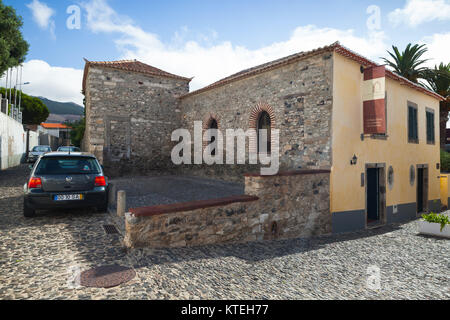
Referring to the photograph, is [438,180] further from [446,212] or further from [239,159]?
[239,159]

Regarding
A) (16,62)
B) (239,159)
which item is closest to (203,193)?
(239,159)

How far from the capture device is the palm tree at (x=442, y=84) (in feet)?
53.8

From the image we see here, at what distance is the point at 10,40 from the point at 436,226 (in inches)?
897

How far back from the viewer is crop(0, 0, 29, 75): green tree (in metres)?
14.2

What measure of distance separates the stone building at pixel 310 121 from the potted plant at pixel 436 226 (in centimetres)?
134

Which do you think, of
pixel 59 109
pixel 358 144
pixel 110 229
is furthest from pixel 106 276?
pixel 59 109

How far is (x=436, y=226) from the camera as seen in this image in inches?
321

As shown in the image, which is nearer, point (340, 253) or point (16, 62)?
point (340, 253)

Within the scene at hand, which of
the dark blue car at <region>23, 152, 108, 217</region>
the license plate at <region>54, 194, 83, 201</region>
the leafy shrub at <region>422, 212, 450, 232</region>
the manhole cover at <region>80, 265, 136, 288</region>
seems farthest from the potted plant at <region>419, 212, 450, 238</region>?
the license plate at <region>54, 194, 83, 201</region>

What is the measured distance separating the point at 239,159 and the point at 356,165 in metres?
4.51

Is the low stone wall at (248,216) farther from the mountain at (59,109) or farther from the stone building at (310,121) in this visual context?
the mountain at (59,109)

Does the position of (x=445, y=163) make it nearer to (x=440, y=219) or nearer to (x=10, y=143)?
(x=440, y=219)

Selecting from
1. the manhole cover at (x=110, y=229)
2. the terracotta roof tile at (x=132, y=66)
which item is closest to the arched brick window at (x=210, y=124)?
the terracotta roof tile at (x=132, y=66)

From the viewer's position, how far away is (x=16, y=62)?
17.4 m
